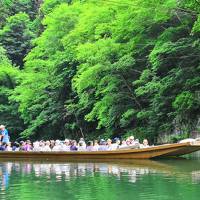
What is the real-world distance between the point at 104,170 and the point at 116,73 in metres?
12.5

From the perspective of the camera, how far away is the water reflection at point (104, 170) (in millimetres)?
18656

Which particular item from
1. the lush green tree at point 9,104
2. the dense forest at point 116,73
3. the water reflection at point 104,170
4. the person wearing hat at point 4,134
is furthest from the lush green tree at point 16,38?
the water reflection at point 104,170

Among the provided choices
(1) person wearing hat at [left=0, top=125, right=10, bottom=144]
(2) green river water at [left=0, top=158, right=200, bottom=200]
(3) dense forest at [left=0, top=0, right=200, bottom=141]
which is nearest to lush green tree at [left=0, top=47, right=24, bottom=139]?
(3) dense forest at [left=0, top=0, right=200, bottom=141]

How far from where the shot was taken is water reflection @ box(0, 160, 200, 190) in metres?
18.7

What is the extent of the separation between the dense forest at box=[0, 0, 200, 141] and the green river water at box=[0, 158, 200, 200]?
6.74 m

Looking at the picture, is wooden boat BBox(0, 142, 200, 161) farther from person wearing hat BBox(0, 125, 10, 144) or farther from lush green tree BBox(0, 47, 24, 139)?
lush green tree BBox(0, 47, 24, 139)

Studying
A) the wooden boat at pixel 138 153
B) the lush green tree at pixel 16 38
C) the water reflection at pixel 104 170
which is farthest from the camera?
the lush green tree at pixel 16 38

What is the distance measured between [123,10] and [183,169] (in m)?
14.1

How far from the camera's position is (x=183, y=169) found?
20.7 m

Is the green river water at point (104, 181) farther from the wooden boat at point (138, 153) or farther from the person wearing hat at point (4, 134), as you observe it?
the person wearing hat at point (4, 134)

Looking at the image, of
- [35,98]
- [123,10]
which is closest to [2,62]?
[35,98]

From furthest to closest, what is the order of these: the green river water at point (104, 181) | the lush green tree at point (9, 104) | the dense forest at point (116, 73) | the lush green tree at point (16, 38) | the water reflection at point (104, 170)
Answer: the lush green tree at point (16, 38) < the lush green tree at point (9, 104) < the dense forest at point (116, 73) < the water reflection at point (104, 170) < the green river water at point (104, 181)

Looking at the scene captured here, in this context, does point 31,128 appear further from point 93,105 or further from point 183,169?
point 183,169

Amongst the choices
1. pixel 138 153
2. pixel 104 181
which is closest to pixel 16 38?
pixel 138 153
